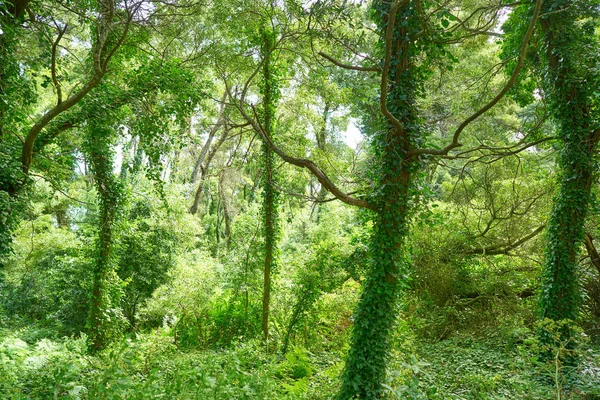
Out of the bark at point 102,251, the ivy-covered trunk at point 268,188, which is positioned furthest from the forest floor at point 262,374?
the bark at point 102,251

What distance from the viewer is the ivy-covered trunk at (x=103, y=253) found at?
8.12 metres

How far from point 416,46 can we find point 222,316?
6.95 m

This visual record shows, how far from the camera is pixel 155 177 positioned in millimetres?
6969

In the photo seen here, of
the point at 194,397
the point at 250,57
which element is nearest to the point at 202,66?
the point at 250,57

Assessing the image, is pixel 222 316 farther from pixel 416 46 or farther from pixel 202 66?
pixel 416 46

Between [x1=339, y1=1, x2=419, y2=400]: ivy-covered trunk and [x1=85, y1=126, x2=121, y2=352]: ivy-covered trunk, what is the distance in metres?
5.93

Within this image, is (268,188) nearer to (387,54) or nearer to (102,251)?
(102,251)

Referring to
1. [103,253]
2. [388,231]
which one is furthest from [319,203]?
[103,253]

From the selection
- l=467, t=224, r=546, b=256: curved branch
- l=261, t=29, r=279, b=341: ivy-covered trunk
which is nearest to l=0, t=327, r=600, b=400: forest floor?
l=261, t=29, r=279, b=341: ivy-covered trunk

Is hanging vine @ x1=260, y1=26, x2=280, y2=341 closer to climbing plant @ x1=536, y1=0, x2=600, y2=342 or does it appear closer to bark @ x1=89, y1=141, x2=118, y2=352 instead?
bark @ x1=89, y1=141, x2=118, y2=352

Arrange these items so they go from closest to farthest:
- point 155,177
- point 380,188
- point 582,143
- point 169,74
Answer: point 380,188, point 582,143, point 169,74, point 155,177

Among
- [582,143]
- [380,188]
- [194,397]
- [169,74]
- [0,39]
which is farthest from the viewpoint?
[169,74]

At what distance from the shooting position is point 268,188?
26.1ft

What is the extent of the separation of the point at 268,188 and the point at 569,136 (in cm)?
524
